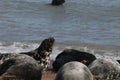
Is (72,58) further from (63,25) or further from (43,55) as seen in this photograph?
(63,25)

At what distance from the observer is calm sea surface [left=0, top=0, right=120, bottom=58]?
15.5 meters

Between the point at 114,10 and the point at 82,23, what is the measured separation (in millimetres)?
5016

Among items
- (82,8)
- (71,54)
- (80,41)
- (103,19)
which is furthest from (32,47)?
(82,8)

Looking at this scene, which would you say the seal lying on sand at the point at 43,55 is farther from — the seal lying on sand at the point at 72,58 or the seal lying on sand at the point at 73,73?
the seal lying on sand at the point at 73,73

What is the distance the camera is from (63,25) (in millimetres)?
19984

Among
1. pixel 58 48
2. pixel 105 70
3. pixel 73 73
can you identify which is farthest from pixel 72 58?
pixel 73 73

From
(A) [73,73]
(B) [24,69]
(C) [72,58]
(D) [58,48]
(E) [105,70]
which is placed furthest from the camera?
(D) [58,48]

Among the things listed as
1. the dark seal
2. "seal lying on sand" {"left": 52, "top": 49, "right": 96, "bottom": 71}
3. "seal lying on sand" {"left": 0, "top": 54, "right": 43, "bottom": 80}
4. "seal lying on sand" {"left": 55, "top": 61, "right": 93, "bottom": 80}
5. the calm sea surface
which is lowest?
the calm sea surface

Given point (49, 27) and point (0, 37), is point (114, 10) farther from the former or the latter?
point (0, 37)

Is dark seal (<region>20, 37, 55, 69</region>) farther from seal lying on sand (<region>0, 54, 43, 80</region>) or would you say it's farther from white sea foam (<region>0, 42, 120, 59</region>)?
white sea foam (<region>0, 42, 120, 59</region>)

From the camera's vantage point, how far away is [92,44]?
1577 centimetres

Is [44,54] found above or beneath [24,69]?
beneath

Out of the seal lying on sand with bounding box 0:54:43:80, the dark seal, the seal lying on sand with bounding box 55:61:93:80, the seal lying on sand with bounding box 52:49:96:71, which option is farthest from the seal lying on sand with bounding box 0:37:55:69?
the seal lying on sand with bounding box 55:61:93:80

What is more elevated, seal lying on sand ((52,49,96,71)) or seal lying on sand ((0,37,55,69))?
seal lying on sand ((0,37,55,69))
